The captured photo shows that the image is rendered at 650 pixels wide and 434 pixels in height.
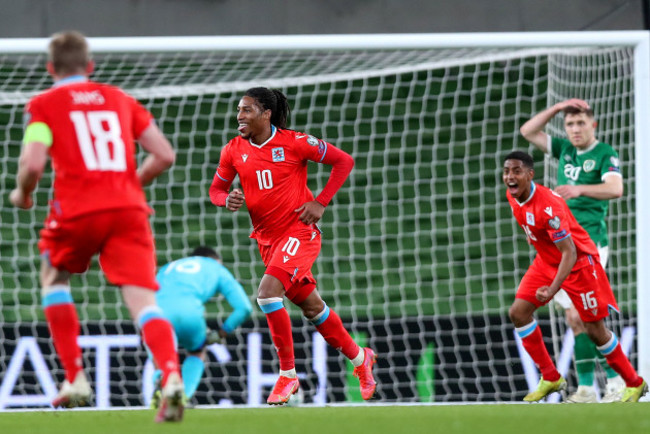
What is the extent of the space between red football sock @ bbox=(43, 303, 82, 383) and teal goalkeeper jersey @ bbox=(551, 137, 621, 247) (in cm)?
357

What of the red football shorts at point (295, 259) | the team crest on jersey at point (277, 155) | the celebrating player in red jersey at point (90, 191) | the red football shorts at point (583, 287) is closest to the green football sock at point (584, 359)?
the red football shorts at point (583, 287)

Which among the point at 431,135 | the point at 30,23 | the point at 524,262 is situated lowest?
the point at 524,262

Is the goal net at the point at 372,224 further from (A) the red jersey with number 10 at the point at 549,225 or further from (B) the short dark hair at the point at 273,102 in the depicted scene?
(B) the short dark hair at the point at 273,102

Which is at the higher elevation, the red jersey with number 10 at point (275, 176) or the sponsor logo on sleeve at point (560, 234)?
the red jersey with number 10 at point (275, 176)

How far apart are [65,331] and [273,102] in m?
2.24

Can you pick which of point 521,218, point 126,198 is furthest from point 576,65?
point 126,198

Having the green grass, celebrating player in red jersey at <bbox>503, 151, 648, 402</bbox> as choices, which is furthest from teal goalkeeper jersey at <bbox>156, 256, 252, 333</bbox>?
celebrating player in red jersey at <bbox>503, 151, 648, 402</bbox>

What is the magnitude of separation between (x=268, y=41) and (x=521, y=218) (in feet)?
7.20

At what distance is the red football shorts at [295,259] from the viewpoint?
5387 millimetres

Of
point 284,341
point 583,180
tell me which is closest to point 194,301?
point 284,341

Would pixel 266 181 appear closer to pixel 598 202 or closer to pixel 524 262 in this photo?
pixel 598 202

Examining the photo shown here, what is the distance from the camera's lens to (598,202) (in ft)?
20.9

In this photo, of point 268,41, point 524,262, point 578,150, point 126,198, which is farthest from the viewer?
point 524,262

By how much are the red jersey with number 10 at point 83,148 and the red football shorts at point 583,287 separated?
9.52ft
